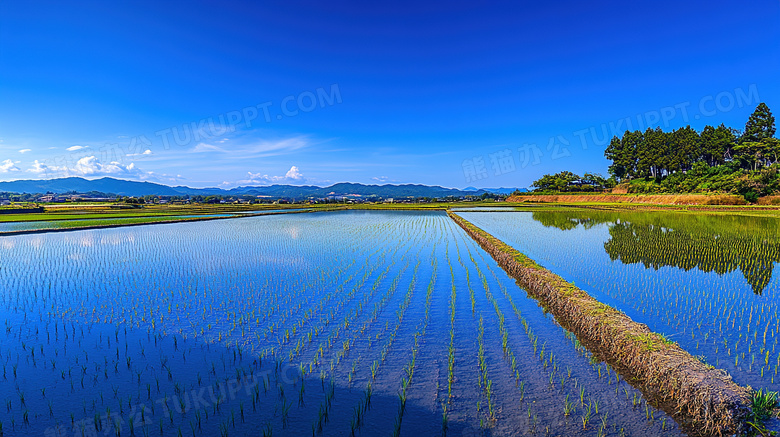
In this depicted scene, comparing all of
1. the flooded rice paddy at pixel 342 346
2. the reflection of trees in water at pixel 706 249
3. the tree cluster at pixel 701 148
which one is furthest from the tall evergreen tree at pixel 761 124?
the flooded rice paddy at pixel 342 346

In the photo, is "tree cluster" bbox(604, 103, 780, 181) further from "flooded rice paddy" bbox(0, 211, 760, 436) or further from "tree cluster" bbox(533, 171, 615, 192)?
"flooded rice paddy" bbox(0, 211, 760, 436)

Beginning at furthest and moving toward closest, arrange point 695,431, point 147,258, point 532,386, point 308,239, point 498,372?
point 308,239
point 147,258
point 498,372
point 532,386
point 695,431

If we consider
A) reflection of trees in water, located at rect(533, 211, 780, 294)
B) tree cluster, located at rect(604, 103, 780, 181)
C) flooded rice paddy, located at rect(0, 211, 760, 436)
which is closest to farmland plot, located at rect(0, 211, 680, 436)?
flooded rice paddy, located at rect(0, 211, 760, 436)

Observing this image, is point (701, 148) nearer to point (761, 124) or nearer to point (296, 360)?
point (761, 124)

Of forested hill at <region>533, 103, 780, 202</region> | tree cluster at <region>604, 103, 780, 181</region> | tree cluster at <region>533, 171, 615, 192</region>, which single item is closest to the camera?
forested hill at <region>533, 103, 780, 202</region>

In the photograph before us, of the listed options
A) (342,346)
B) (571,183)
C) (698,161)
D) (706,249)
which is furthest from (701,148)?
(342,346)

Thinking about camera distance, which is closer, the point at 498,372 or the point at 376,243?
the point at 498,372

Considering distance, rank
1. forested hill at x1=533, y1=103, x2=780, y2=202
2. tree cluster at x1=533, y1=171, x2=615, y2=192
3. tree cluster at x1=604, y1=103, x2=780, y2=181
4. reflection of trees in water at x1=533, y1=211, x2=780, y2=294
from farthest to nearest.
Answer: tree cluster at x1=533, y1=171, x2=615, y2=192 < tree cluster at x1=604, y1=103, x2=780, y2=181 < forested hill at x1=533, y1=103, x2=780, y2=202 < reflection of trees in water at x1=533, y1=211, x2=780, y2=294


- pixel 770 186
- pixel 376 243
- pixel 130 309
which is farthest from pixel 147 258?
pixel 770 186

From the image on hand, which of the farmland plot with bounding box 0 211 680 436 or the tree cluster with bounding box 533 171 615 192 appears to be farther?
the tree cluster with bounding box 533 171 615 192

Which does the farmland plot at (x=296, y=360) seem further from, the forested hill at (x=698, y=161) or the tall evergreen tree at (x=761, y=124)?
the tall evergreen tree at (x=761, y=124)

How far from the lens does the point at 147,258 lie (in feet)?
37.4

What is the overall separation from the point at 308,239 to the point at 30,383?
39.4 ft

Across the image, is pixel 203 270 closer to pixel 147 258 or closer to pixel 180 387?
pixel 147 258
